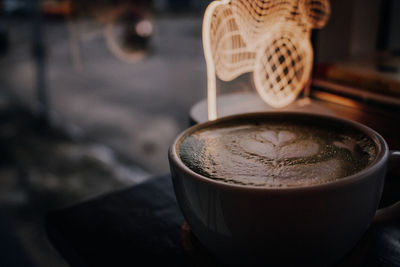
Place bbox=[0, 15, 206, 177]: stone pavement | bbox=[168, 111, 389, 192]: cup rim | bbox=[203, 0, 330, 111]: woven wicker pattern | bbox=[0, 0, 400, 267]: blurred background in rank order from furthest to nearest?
bbox=[0, 15, 206, 177]: stone pavement → bbox=[0, 0, 400, 267]: blurred background → bbox=[203, 0, 330, 111]: woven wicker pattern → bbox=[168, 111, 389, 192]: cup rim

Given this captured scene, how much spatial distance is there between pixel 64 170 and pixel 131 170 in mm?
315

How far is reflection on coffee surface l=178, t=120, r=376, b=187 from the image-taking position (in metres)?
0.26

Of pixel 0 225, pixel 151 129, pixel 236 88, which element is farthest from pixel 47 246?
pixel 151 129

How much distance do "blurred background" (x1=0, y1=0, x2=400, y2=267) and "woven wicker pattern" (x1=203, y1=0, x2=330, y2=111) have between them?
0.08m

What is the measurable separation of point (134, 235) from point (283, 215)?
0.15 meters

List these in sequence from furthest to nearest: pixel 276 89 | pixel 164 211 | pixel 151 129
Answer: pixel 151 129
pixel 276 89
pixel 164 211

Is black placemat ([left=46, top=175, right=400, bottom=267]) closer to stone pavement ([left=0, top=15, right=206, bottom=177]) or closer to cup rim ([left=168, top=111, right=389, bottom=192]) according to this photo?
cup rim ([left=168, top=111, right=389, bottom=192])

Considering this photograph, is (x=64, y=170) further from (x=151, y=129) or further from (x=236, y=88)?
(x=236, y=88)

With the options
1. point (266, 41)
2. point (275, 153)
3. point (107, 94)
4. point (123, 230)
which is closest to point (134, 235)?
point (123, 230)

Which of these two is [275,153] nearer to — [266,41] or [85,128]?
[266,41]

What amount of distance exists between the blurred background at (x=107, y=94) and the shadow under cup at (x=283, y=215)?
1.00 feet

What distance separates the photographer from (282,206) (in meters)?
0.22

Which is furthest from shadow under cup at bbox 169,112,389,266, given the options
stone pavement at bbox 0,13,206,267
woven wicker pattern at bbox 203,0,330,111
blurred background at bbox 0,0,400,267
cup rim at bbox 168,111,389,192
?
stone pavement at bbox 0,13,206,267

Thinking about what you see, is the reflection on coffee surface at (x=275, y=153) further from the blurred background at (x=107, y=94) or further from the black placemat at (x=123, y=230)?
the blurred background at (x=107, y=94)
